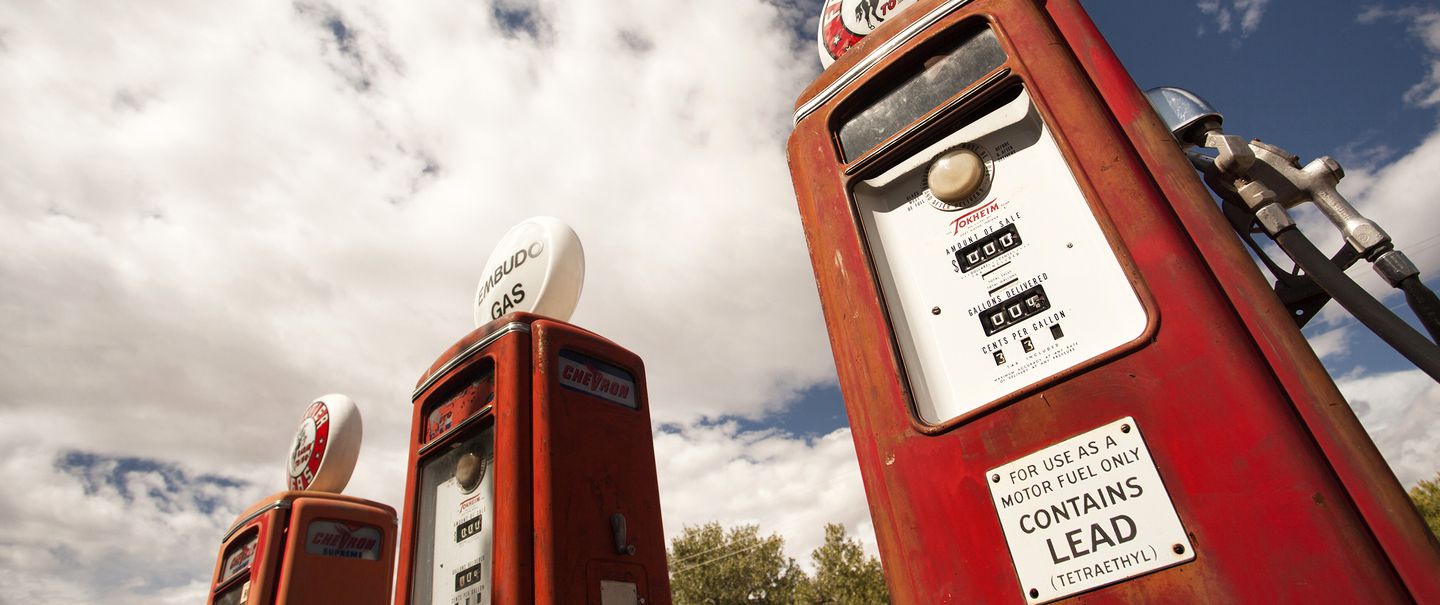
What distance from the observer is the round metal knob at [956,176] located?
1650mm

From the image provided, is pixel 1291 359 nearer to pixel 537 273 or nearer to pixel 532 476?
pixel 532 476

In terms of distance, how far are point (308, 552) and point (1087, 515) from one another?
15.6 ft

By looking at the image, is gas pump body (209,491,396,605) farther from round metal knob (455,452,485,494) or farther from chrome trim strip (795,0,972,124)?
chrome trim strip (795,0,972,124)

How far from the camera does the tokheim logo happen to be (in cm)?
529

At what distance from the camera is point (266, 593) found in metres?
4.30

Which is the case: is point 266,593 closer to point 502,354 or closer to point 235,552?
point 235,552

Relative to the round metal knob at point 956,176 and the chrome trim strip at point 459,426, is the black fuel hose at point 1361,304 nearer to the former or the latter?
the round metal knob at point 956,176

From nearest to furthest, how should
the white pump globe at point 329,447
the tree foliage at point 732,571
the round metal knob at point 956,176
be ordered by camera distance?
the round metal knob at point 956,176 < the white pump globe at point 329,447 < the tree foliage at point 732,571

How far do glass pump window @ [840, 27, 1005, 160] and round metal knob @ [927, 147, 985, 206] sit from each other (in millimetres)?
154

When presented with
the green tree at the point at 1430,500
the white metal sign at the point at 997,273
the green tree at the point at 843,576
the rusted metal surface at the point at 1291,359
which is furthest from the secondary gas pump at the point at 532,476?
the green tree at the point at 1430,500

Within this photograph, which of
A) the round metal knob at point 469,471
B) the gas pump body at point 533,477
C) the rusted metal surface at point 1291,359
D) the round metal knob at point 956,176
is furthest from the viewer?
the round metal knob at point 469,471

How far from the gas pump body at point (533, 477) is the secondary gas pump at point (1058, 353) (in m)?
1.46

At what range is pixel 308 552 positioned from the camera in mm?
4539

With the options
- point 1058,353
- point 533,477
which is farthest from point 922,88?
point 533,477
